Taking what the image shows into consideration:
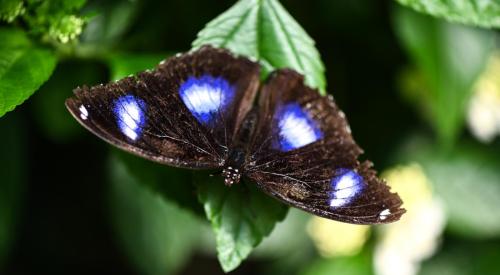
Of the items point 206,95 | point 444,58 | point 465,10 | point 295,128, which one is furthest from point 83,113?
point 444,58

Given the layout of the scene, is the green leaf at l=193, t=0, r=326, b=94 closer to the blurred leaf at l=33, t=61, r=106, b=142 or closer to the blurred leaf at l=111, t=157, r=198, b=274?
the blurred leaf at l=33, t=61, r=106, b=142

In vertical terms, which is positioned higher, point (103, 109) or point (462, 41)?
point (103, 109)

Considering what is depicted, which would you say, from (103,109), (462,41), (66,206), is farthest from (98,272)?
(103,109)

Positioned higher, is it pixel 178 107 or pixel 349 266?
pixel 178 107

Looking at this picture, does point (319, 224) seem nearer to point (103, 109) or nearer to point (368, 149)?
point (368, 149)

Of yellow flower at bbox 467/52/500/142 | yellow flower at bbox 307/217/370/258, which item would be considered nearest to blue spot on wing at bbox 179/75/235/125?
yellow flower at bbox 307/217/370/258

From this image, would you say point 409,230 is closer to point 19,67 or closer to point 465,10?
point 465,10

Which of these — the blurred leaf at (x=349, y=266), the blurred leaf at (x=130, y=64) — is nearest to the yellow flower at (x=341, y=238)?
the blurred leaf at (x=349, y=266)
